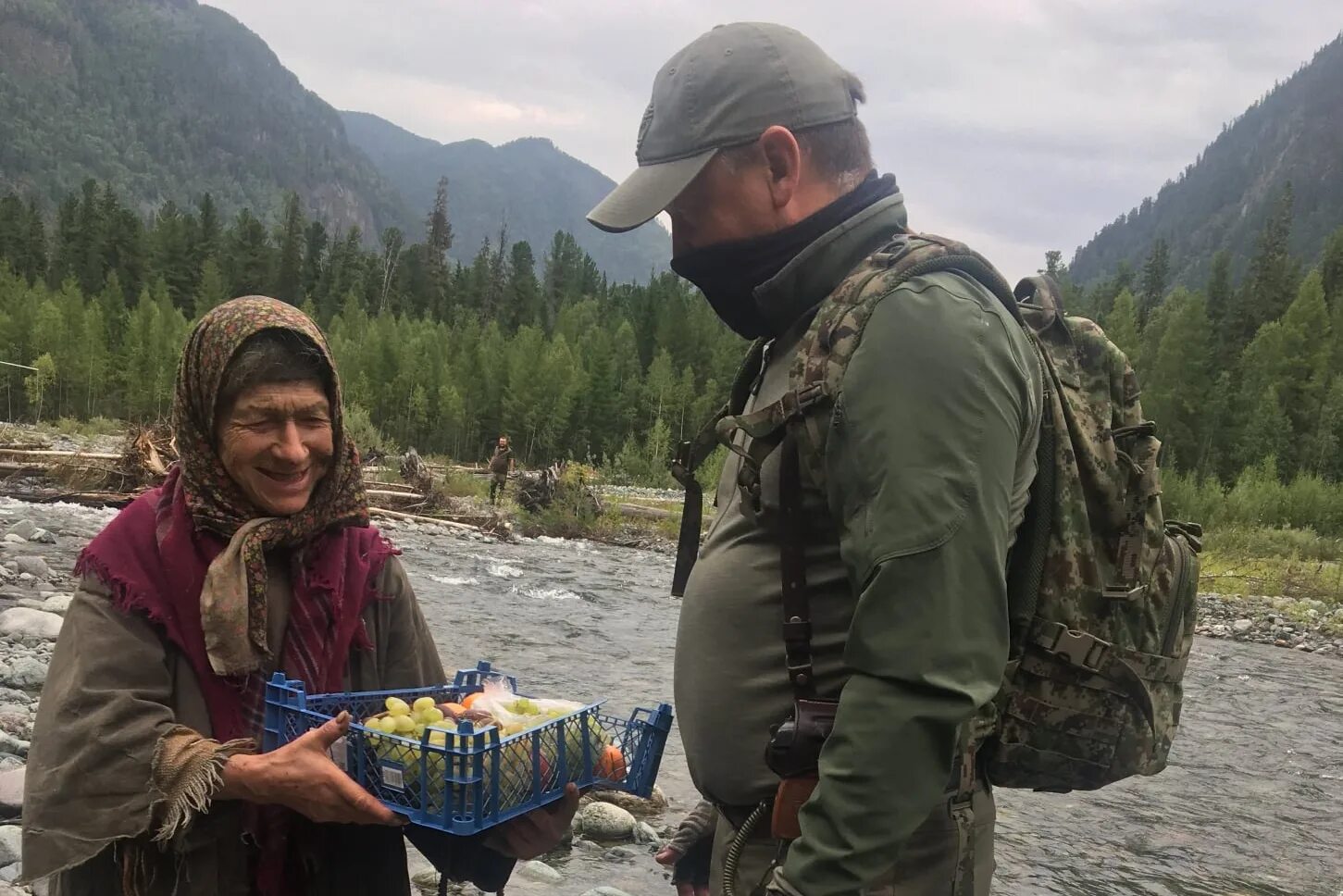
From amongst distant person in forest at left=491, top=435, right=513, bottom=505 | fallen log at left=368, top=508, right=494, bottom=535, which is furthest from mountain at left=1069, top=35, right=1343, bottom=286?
fallen log at left=368, top=508, right=494, bottom=535

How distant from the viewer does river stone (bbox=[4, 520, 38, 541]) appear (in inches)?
523

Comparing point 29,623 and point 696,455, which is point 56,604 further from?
point 696,455

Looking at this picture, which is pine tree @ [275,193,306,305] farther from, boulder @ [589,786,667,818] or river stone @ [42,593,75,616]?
boulder @ [589,786,667,818]

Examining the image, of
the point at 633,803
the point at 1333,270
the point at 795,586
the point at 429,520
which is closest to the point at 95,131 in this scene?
the point at 1333,270

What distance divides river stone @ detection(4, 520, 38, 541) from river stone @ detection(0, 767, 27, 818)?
385 inches

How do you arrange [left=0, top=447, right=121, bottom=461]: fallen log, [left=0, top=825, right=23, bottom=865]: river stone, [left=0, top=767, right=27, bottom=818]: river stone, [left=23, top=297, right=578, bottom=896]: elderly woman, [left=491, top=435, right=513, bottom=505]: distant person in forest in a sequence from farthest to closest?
[left=491, top=435, right=513, bottom=505]: distant person in forest
[left=0, top=447, right=121, bottom=461]: fallen log
[left=0, top=767, right=27, bottom=818]: river stone
[left=0, top=825, right=23, bottom=865]: river stone
[left=23, top=297, right=578, bottom=896]: elderly woman

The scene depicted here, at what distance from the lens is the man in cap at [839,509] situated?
4.86 ft

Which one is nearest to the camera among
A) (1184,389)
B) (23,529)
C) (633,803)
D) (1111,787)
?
(633,803)

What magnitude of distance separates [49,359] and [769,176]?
47.7m

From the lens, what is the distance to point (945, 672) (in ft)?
4.83

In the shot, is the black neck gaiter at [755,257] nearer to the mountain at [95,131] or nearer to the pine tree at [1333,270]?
the pine tree at [1333,270]

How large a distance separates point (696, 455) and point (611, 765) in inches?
31.1

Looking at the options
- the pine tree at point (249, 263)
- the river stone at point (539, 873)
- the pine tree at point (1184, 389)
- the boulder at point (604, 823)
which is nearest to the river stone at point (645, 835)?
the boulder at point (604, 823)

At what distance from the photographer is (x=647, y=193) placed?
1885 millimetres
